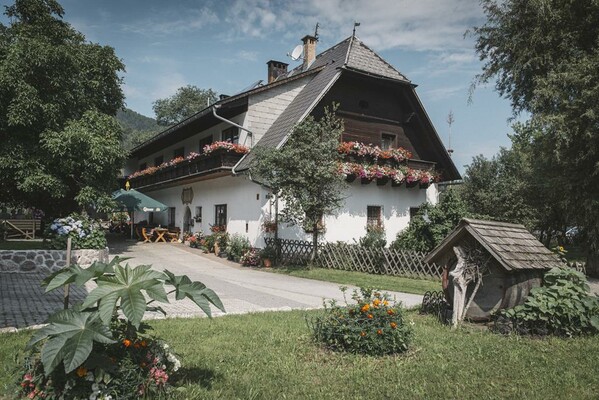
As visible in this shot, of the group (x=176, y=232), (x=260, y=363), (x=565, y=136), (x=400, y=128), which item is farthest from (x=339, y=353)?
(x=176, y=232)

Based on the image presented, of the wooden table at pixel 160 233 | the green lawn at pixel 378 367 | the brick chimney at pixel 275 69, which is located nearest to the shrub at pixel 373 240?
the green lawn at pixel 378 367

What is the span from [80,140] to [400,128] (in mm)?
13870

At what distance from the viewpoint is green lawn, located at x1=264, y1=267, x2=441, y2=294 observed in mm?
12148

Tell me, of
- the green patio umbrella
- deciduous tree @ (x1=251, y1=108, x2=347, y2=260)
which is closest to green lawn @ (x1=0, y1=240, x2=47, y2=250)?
the green patio umbrella

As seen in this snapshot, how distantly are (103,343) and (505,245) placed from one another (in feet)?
19.0

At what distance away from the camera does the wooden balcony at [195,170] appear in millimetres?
18766

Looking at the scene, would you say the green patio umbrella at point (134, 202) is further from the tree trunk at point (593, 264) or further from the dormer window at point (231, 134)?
the tree trunk at point (593, 264)

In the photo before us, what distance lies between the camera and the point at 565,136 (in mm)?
14922

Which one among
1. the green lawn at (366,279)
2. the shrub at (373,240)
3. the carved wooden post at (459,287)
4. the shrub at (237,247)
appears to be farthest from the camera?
the shrub at (237,247)

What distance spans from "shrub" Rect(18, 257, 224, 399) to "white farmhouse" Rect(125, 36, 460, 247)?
13.2 m

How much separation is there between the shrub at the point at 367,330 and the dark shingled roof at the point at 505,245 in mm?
1962

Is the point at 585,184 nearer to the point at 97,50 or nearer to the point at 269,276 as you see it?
the point at 269,276

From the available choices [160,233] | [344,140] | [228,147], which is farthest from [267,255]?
[160,233]

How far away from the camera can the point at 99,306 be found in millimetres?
3166
